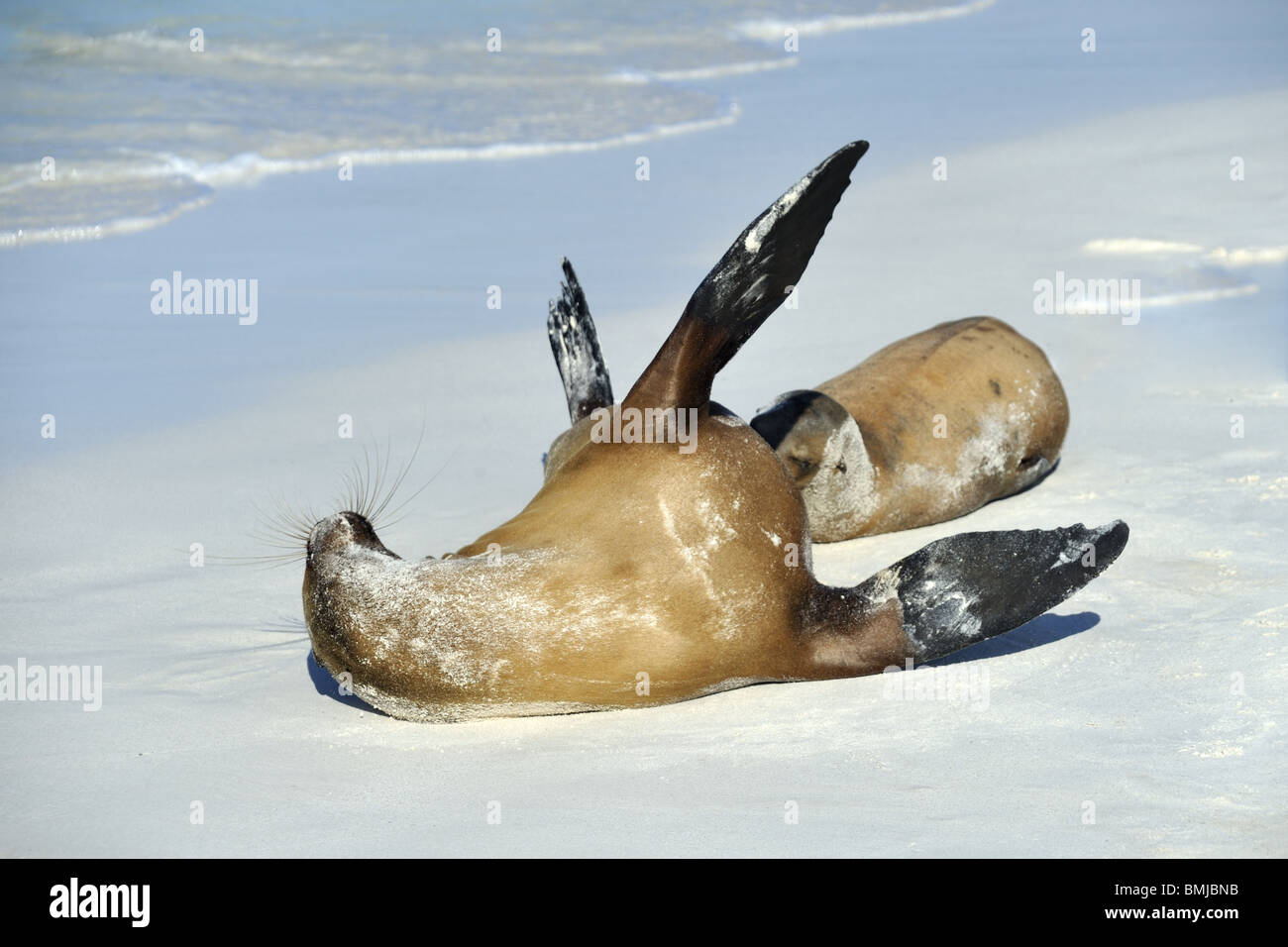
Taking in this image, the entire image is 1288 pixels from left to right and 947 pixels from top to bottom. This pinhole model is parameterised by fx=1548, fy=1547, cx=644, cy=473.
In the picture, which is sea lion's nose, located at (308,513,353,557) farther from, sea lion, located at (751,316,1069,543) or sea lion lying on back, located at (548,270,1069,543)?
sea lion, located at (751,316,1069,543)

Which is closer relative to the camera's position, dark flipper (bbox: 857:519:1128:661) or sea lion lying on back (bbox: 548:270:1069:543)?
dark flipper (bbox: 857:519:1128:661)

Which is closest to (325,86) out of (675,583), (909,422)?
(909,422)

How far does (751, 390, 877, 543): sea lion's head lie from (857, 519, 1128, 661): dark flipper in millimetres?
1396

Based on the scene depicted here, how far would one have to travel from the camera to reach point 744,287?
4.95 meters

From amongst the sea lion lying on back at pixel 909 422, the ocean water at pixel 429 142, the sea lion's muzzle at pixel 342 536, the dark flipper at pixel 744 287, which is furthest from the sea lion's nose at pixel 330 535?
the ocean water at pixel 429 142

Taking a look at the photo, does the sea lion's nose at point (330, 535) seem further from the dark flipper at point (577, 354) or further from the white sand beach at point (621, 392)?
the dark flipper at point (577, 354)

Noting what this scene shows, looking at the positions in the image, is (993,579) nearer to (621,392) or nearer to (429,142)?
(621,392)

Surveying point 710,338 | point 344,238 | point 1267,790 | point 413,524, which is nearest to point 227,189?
point 344,238

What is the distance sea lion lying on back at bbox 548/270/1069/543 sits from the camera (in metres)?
6.24

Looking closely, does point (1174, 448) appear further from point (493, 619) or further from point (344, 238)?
point (344, 238)

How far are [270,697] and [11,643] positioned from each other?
997 mm

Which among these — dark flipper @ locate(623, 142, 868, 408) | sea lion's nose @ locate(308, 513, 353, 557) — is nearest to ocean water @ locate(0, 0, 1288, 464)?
sea lion's nose @ locate(308, 513, 353, 557)

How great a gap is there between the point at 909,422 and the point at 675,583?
2252 millimetres

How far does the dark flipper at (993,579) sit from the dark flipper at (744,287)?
922 mm
